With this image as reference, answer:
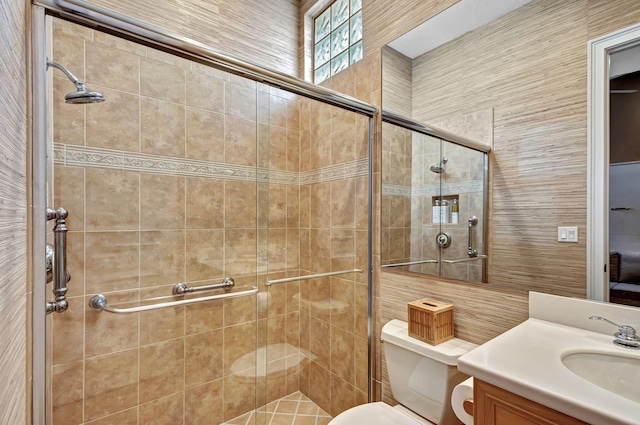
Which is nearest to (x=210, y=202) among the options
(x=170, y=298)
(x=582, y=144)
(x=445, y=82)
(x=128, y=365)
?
(x=170, y=298)

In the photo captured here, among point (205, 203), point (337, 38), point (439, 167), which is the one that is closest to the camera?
point (439, 167)

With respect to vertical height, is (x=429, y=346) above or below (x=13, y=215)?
below

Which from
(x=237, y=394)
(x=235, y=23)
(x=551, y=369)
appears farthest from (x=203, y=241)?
(x=551, y=369)

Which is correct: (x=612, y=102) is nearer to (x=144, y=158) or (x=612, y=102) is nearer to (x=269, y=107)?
(x=269, y=107)

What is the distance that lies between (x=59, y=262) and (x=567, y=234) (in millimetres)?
1850

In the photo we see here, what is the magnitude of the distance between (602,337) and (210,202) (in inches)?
67.1

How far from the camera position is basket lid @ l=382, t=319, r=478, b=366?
1181 mm

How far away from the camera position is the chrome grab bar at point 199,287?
1610 mm

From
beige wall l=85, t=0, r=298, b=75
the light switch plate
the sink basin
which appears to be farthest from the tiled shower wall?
the sink basin

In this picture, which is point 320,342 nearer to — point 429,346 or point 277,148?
point 429,346

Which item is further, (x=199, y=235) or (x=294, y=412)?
(x=294, y=412)

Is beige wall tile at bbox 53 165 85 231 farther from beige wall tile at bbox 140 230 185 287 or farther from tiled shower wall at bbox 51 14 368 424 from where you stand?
beige wall tile at bbox 140 230 185 287

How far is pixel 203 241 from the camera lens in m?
1.67

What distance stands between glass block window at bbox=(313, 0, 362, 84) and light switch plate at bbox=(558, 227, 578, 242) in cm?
139
